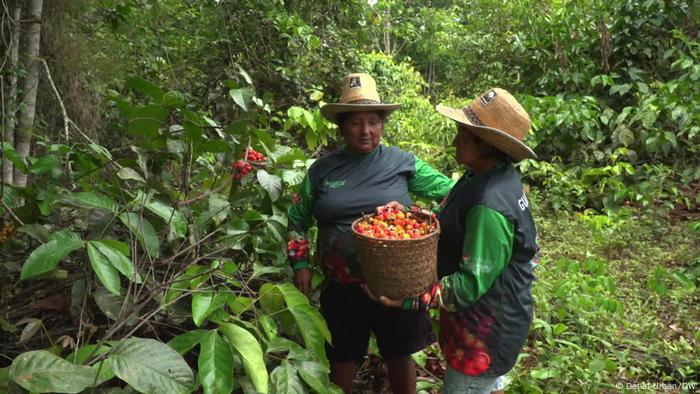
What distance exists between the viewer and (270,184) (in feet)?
6.64

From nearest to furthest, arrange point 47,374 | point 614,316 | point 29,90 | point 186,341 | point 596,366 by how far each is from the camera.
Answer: point 47,374, point 186,341, point 596,366, point 29,90, point 614,316

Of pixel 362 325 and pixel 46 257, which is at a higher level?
pixel 46 257

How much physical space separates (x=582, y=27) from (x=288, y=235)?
19.3 feet

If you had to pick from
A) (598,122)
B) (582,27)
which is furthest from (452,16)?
(598,122)

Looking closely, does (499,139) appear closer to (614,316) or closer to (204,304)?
(204,304)

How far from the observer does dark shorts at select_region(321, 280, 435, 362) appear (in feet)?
6.92

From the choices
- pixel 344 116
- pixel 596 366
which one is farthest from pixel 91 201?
pixel 596 366

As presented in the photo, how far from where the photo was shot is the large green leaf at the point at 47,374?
1.09 metres

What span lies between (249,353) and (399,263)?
48cm

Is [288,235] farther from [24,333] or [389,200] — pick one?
[24,333]

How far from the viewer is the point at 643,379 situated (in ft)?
8.28

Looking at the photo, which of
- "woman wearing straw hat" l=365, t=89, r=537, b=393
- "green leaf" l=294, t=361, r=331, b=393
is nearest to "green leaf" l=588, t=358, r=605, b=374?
"woman wearing straw hat" l=365, t=89, r=537, b=393

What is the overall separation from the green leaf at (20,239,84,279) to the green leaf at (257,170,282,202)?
763mm

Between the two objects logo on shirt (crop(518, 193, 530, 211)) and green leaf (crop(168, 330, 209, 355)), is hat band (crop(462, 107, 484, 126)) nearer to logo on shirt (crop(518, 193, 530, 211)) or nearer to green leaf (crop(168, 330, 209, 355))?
logo on shirt (crop(518, 193, 530, 211))
